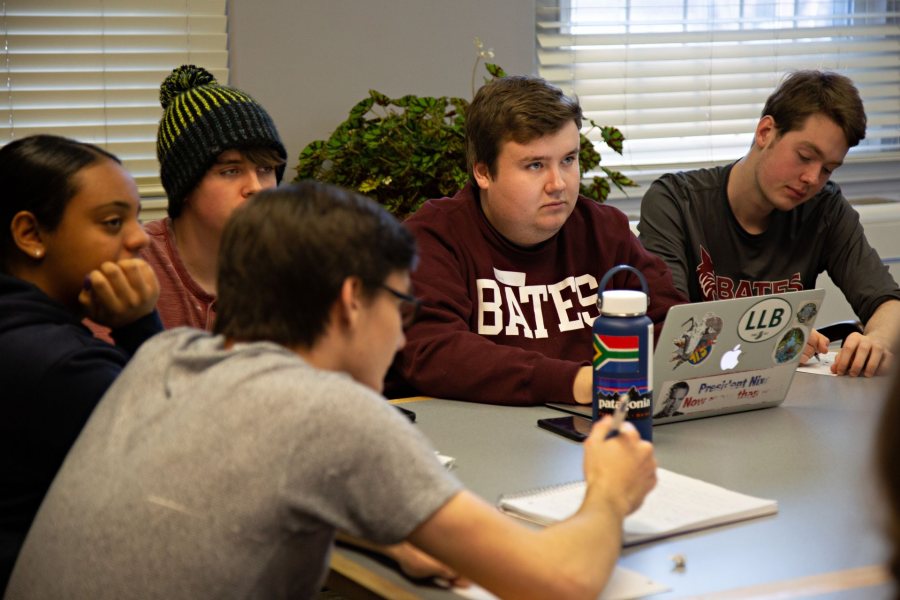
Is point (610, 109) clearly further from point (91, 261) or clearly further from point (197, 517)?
point (197, 517)

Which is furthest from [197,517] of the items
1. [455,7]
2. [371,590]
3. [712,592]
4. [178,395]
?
[455,7]

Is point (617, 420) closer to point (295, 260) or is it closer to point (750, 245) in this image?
point (295, 260)

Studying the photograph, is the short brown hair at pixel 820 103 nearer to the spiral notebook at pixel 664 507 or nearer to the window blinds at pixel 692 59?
the window blinds at pixel 692 59

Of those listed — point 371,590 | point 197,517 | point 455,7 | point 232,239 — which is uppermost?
point 455,7

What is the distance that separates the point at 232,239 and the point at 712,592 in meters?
0.66

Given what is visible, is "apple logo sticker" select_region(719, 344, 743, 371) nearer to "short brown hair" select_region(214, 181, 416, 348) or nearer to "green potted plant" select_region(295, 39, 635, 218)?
"short brown hair" select_region(214, 181, 416, 348)

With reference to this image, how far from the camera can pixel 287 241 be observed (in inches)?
45.0

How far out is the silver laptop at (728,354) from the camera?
178 centimetres

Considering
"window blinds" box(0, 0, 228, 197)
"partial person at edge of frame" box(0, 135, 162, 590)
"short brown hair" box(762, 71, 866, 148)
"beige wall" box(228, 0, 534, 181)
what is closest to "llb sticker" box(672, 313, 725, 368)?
"partial person at edge of frame" box(0, 135, 162, 590)

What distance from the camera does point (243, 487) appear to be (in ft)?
3.46

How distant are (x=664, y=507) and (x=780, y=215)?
1635mm

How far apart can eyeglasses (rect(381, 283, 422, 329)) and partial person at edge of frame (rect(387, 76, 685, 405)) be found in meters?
0.86

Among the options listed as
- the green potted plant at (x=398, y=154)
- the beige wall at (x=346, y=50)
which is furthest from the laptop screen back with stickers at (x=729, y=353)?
the beige wall at (x=346, y=50)

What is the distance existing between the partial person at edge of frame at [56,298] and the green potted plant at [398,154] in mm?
1417
